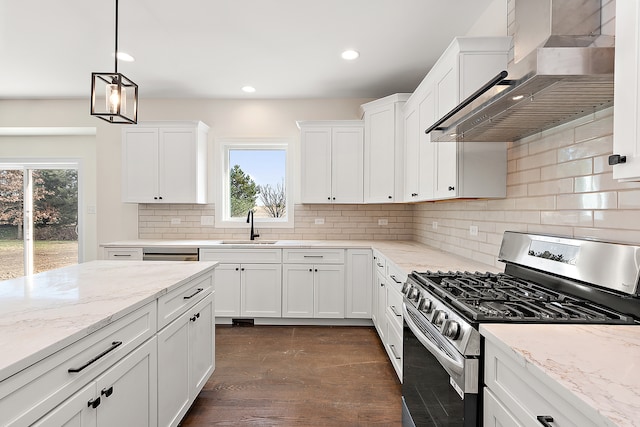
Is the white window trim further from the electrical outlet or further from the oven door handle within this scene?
the oven door handle

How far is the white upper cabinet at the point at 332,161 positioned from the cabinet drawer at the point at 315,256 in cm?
63

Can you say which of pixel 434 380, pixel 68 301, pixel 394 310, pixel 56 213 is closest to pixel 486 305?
pixel 434 380

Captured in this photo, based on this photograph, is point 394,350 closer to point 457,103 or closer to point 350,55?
point 457,103

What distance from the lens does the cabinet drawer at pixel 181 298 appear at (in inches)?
63.6

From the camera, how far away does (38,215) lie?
15.8ft

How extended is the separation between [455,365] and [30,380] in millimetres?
1273

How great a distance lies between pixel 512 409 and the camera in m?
0.92

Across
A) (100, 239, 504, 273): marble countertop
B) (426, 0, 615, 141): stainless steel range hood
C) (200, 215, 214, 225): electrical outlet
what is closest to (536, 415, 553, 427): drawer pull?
(426, 0, 615, 141): stainless steel range hood

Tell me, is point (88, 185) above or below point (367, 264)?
above

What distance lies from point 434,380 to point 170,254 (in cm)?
309

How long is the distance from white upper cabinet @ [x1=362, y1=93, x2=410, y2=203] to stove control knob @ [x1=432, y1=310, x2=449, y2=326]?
227 centimetres

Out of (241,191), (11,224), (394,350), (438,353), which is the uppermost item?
(241,191)

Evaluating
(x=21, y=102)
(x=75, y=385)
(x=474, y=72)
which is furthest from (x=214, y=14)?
(x=21, y=102)

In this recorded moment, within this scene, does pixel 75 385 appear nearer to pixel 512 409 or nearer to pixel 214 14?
pixel 512 409
